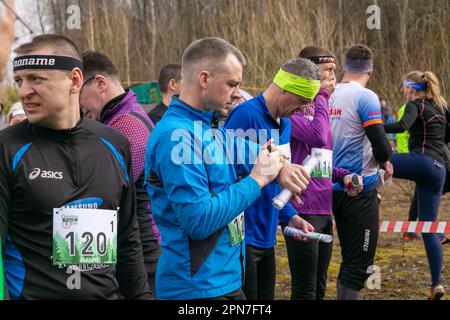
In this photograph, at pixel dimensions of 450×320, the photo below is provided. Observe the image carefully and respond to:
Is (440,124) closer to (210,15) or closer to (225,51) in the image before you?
(225,51)

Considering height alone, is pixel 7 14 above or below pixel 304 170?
above

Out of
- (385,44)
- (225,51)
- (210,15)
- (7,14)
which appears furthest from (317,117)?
(210,15)

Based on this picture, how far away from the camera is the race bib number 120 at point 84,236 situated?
2723 mm

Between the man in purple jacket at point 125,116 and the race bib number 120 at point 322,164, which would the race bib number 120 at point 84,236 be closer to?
the man in purple jacket at point 125,116

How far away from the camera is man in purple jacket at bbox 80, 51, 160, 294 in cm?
433

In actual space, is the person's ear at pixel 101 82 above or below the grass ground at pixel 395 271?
above

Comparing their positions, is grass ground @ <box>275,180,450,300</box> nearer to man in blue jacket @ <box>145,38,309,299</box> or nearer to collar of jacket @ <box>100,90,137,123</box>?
collar of jacket @ <box>100,90,137,123</box>

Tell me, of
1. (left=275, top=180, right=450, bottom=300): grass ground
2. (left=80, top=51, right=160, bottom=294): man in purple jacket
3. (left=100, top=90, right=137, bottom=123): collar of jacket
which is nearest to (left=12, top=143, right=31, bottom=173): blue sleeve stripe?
(left=80, top=51, right=160, bottom=294): man in purple jacket

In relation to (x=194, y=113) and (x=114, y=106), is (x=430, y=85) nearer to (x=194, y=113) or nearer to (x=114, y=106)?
(x=114, y=106)

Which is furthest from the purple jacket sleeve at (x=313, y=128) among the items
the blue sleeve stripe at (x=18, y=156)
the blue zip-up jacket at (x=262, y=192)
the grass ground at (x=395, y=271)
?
the blue sleeve stripe at (x=18, y=156)

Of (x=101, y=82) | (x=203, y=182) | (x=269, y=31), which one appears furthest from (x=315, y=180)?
(x=269, y=31)

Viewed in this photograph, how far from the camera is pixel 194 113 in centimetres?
329

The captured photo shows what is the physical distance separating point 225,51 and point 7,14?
5.73 feet

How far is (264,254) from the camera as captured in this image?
438 centimetres
